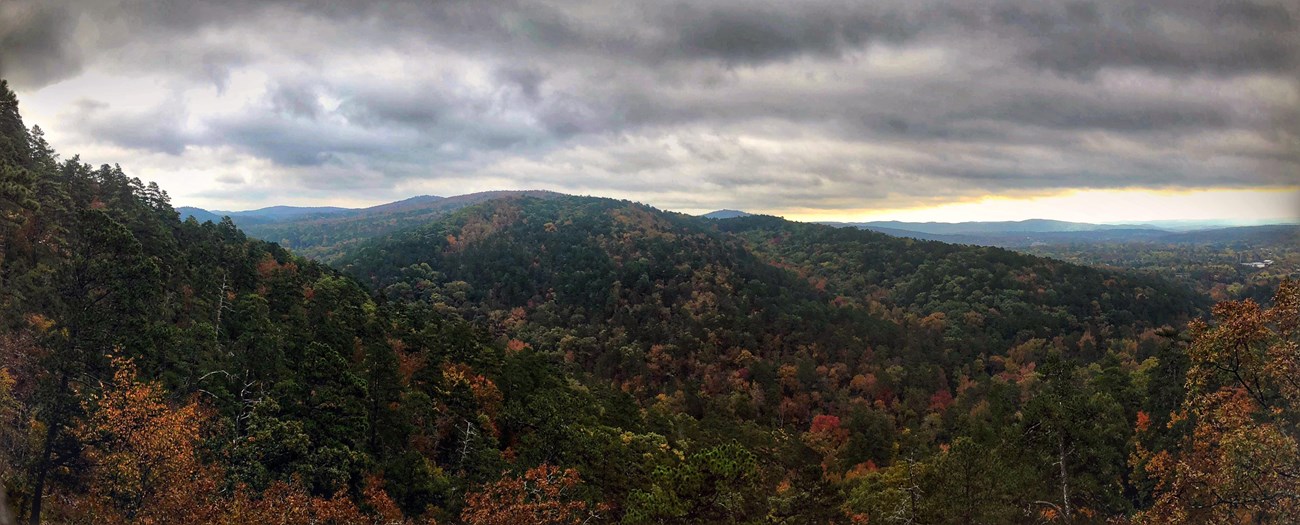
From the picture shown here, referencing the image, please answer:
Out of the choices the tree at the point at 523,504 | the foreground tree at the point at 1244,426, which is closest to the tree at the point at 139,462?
the tree at the point at 523,504

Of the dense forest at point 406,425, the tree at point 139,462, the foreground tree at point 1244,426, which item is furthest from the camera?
the tree at point 139,462

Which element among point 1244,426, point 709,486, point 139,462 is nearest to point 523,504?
point 709,486

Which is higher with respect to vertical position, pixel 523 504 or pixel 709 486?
pixel 523 504

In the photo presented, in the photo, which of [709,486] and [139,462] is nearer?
[139,462]

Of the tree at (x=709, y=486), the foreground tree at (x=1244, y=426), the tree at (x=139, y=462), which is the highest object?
the foreground tree at (x=1244, y=426)

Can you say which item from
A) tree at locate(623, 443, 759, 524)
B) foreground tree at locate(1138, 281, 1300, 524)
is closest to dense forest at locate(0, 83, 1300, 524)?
foreground tree at locate(1138, 281, 1300, 524)

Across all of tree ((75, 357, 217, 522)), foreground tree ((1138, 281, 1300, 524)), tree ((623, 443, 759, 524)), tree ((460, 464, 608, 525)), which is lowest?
tree ((623, 443, 759, 524))

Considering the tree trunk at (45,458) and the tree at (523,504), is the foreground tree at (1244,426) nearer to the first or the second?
the tree at (523,504)

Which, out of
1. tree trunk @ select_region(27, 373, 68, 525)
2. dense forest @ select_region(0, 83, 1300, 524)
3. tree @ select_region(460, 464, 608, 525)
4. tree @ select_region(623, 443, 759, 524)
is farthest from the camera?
tree @ select_region(623, 443, 759, 524)

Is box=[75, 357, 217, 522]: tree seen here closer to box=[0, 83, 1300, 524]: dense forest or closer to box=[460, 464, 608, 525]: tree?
box=[0, 83, 1300, 524]: dense forest

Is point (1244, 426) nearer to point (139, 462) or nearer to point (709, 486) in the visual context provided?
point (709, 486)
